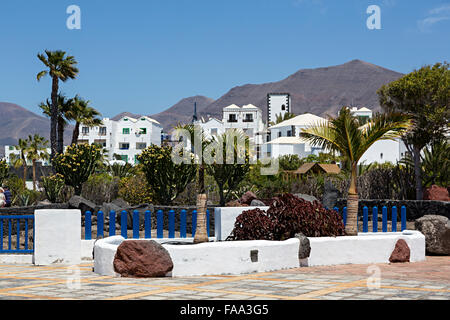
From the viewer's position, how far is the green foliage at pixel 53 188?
31.0 m

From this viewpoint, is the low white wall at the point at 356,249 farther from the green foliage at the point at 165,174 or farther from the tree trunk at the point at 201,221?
the green foliage at the point at 165,174

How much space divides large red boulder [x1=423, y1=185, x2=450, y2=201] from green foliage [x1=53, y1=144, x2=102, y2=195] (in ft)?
59.3

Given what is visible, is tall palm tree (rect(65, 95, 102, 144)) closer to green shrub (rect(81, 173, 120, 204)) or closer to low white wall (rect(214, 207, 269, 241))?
green shrub (rect(81, 173, 120, 204))

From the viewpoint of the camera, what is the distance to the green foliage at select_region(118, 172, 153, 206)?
28.1 metres

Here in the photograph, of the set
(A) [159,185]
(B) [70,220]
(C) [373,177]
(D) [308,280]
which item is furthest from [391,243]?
(A) [159,185]

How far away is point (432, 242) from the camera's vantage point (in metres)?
14.6

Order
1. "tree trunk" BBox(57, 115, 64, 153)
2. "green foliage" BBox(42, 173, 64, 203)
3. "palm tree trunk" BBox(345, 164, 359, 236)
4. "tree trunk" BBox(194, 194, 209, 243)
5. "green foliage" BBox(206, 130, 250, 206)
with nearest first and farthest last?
"tree trunk" BBox(194, 194, 209, 243) → "palm tree trunk" BBox(345, 164, 359, 236) → "green foliage" BBox(206, 130, 250, 206) → "green foliage" BBox(42, 173, 64, 203) → "tree trunk" BBox(57, 115, 64, 153)

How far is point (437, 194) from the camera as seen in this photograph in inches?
961

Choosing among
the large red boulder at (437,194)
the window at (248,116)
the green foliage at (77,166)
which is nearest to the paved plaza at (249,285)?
the large red boulder at (437,194)

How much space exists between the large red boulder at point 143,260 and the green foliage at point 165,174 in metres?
16.7

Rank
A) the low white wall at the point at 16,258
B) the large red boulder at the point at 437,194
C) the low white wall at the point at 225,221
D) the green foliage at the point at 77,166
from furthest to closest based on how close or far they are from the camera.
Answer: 1. the green foliage at the point at 77,166
2. the large red boulder at the point at 437,194
3. the low white wall at the point at 225,221
4. the low white wall at the point at 16,258

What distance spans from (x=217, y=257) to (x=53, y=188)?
72.8 feet

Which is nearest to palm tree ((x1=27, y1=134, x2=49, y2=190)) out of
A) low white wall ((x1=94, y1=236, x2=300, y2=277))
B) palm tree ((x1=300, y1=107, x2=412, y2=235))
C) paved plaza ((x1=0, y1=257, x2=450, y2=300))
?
palm tree ((x1=300, y1=107, x2=412, y2=235))
